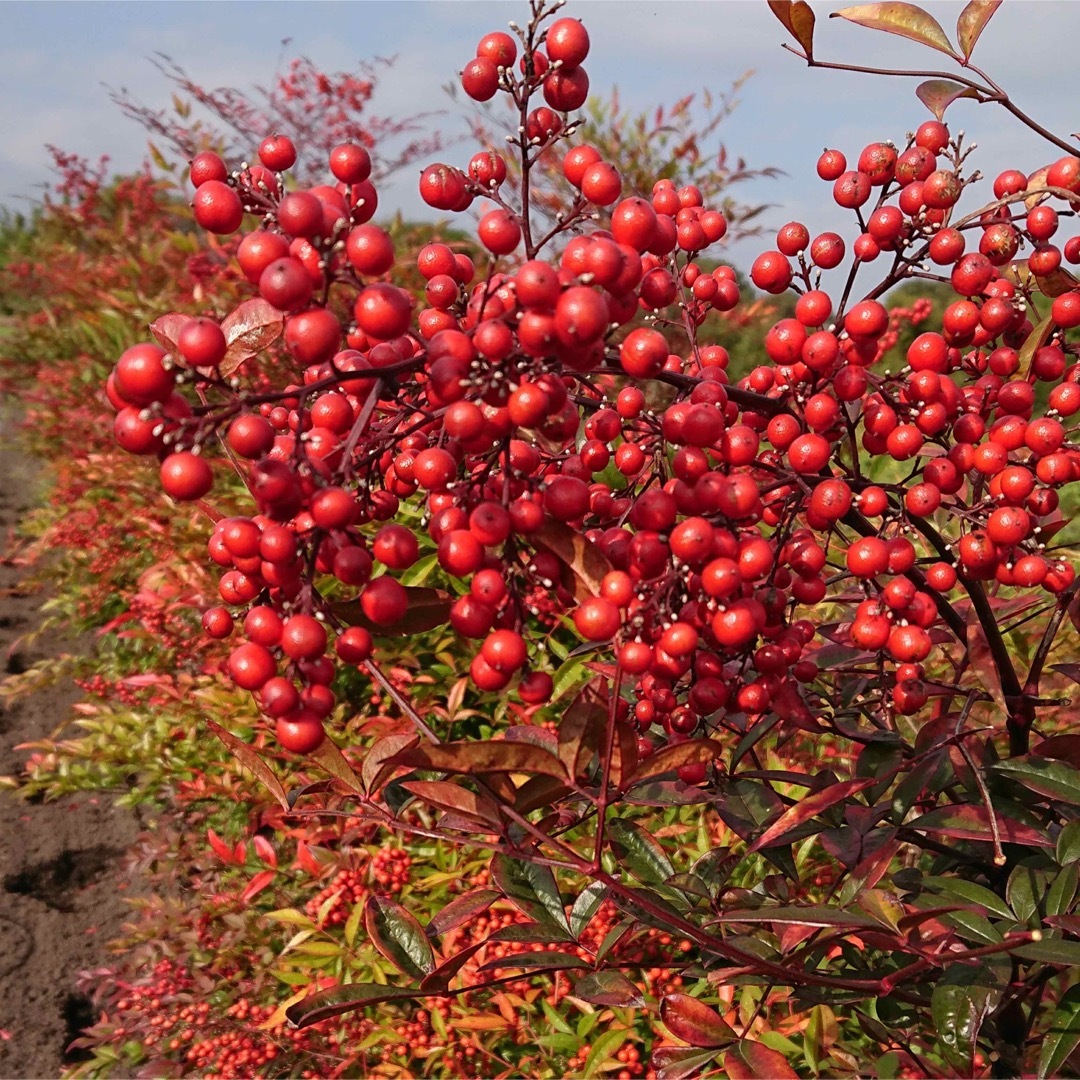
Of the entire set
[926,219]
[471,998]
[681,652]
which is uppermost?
[926,219]

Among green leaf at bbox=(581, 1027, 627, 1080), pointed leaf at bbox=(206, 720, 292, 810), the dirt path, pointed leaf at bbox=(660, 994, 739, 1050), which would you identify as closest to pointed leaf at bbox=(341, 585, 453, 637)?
pointed leaf at bbox=(206, 720, 292, 810)

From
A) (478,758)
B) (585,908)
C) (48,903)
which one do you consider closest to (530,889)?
(585,908)

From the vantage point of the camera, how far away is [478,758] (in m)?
0.77

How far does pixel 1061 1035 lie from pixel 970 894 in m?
0.17

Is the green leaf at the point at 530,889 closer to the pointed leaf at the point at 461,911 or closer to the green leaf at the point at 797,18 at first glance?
the pointed leaf at the point at 461,911

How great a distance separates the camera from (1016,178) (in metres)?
1.10

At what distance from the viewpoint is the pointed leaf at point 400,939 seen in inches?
43.9

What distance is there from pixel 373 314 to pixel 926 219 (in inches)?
26.6

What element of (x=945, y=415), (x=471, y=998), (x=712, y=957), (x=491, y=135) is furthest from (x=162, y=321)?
(x=491, y=135)

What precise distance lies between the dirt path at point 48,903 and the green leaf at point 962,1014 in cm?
272

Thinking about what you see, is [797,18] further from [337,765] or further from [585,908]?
[585,908]

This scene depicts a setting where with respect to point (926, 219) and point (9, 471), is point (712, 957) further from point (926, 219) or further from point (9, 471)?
point (9, 471)

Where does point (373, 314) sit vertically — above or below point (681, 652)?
above

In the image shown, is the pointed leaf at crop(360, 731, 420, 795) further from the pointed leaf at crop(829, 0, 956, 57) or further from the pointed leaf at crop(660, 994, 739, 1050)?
the pointed leaf at crop(829, 0, 956, 57)
